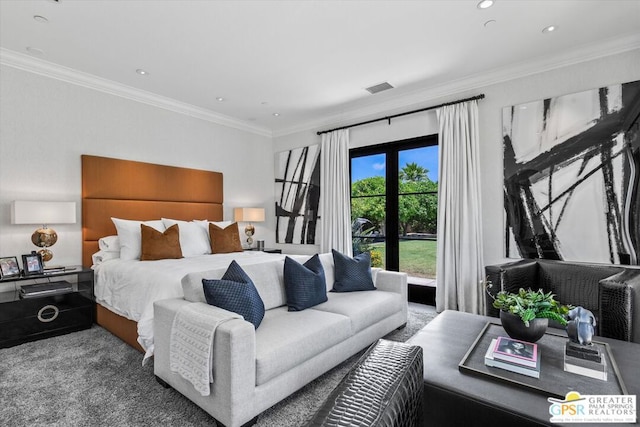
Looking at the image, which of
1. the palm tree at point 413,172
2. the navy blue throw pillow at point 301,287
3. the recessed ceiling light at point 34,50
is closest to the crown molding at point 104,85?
the recessed ceiling light at point 34,50

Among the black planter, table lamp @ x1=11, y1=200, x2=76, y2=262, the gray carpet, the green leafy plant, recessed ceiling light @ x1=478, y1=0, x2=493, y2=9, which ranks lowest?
the gray carpet

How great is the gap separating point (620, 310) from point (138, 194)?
194 inches

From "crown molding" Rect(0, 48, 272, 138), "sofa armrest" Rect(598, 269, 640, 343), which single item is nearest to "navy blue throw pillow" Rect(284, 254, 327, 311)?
"sofa armrest" Rect(598, 269, 640, 343)

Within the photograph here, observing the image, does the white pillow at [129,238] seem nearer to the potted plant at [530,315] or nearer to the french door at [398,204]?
the french door at [398,204]

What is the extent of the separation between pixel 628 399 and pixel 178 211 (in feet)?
15.4

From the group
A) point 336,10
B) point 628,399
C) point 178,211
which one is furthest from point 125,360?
point 336,10

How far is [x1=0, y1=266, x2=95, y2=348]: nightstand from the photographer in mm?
2904

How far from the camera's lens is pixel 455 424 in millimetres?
1402

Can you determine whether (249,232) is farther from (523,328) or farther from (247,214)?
(523,328)

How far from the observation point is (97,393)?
83.5 inches

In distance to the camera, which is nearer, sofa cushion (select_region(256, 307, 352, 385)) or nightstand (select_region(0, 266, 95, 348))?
sofa cushion (select_region(256, 307, 352, 385))

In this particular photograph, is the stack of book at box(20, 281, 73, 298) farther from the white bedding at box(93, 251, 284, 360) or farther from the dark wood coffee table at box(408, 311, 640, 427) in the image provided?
the dark wood coffee table at box(408, 311, 640, 427)

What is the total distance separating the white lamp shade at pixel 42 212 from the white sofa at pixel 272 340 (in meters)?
2.04

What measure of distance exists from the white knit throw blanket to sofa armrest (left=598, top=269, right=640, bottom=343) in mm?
2478
